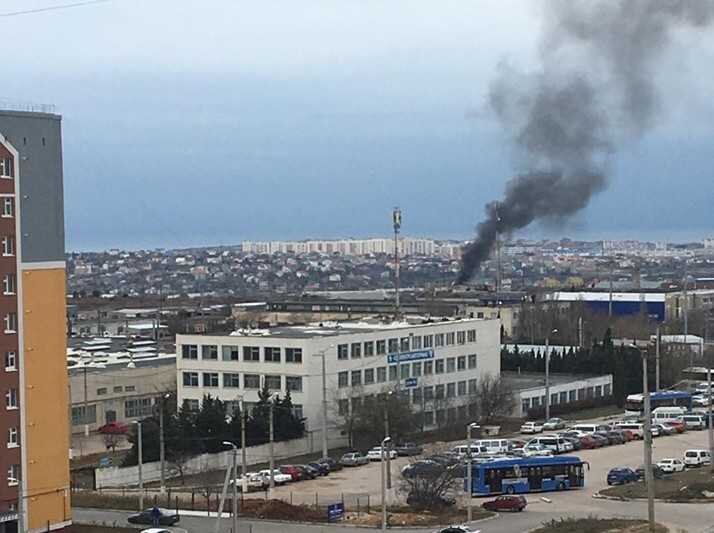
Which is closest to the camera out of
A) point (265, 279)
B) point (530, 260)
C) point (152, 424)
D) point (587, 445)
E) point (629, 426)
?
point (152, 424)

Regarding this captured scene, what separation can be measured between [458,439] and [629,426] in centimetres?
400

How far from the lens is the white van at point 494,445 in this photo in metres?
27.2

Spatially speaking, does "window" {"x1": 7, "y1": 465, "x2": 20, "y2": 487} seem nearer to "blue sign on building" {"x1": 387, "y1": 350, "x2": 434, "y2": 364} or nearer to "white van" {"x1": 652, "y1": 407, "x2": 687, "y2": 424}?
"blue sign on building" {"x1": 387, "y1": 350, "x2": 434, "y2": 364}

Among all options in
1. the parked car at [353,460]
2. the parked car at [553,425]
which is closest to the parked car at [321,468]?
the parked car at [353,460]

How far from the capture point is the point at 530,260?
162125 millimetres

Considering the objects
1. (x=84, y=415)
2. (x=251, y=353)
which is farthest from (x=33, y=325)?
(x=84, y=415)

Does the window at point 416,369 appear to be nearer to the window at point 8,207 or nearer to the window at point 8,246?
the window at point 8,246

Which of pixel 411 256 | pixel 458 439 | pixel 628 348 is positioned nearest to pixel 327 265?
pixel 411 256

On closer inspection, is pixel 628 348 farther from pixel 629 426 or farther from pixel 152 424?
pixel 152 424

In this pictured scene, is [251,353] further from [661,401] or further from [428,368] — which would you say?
[661,401]

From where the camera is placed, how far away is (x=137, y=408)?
113ft

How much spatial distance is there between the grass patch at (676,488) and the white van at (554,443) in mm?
3267

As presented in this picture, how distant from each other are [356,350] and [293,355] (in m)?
1.81

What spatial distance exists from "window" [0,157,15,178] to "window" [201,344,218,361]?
40.9 feet
